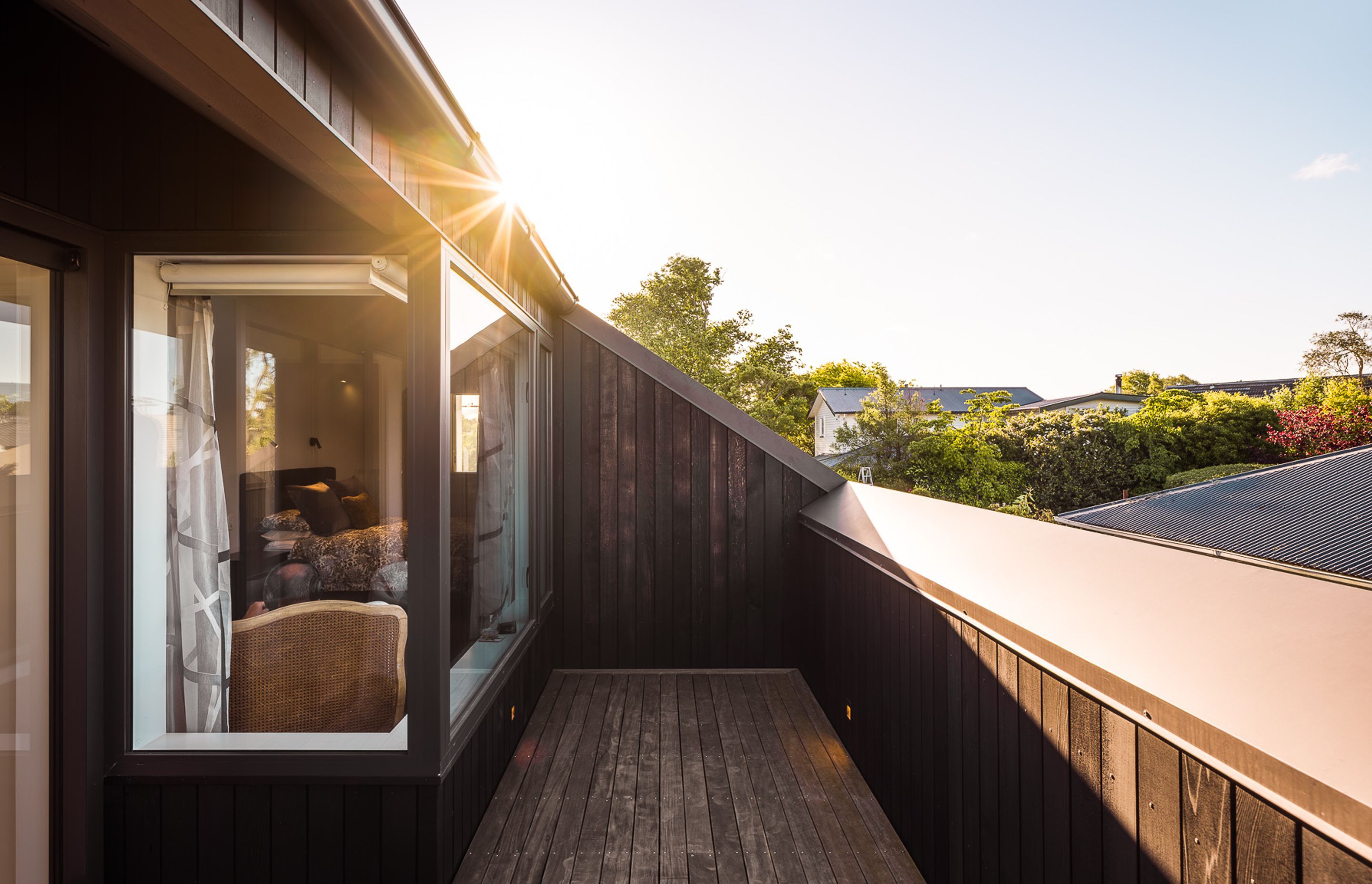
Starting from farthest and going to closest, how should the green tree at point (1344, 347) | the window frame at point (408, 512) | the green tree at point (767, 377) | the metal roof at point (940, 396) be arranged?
the metal roof at point (940, 396)
the green tree at point (1344, 347)
the green tree at point (767, 377)
the window frame at point (408, 512)

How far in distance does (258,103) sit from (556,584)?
3034mm

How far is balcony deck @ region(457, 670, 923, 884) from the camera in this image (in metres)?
1.93

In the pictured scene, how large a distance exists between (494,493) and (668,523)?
54.1 inches

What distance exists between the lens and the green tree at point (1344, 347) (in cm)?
2847

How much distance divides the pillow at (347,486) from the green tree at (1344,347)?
41568 millimetres

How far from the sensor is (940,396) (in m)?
36.7

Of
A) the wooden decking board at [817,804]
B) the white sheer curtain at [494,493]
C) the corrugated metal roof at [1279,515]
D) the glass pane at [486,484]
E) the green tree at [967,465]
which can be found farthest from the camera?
the green tree at [967,465]

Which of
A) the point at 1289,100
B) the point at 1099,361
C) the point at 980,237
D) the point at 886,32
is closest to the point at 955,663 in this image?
the point at 886,32

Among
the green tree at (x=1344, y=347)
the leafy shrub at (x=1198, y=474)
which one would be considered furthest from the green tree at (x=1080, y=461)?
the green tree at (x=1344, y=347)

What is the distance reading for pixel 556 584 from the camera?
146 inches

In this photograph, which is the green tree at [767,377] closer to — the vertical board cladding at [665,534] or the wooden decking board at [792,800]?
the vertical board cladding at [665,534]

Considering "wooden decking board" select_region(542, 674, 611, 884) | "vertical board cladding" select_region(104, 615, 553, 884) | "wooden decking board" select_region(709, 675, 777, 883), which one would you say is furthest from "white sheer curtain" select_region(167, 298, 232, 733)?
"wooden decking board" select_region(709, 675, 777, 883)

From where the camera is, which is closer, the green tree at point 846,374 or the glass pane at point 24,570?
the glass pane at point 24,570

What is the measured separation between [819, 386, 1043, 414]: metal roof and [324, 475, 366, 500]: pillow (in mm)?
24880
